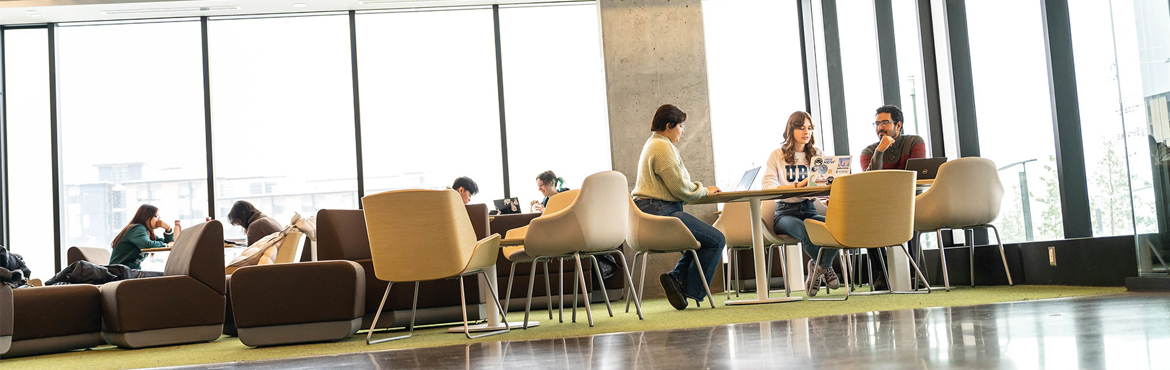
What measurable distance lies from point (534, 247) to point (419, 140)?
5350 millimetres

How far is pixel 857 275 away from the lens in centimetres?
718

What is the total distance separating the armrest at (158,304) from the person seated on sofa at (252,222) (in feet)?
4.05

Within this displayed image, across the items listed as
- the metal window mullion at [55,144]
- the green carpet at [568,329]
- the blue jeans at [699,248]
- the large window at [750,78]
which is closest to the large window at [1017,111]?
the green carpet at [568,329]

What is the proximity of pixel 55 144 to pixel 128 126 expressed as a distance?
0.73 meters

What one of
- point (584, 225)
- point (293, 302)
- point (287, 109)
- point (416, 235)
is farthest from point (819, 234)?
point (287, 109)

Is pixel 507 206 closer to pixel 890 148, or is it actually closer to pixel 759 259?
pixel 759 259

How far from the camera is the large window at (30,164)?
901 centimetres

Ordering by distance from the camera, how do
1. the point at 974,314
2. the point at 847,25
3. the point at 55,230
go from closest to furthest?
the point at 974,314
the point at 847,25
the point at 55,230

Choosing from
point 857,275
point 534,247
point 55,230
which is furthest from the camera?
point 55,230

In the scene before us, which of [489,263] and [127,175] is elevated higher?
[127,175]

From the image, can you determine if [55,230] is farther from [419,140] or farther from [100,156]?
[419,140]

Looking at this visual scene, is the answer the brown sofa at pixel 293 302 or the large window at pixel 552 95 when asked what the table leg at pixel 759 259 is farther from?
the large window at pixel 552 95

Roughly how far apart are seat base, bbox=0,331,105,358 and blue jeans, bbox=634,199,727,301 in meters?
3.25

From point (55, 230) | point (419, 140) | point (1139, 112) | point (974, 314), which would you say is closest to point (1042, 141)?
point (1139, 112)
